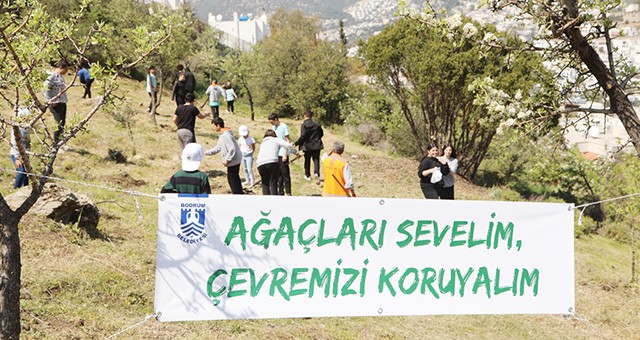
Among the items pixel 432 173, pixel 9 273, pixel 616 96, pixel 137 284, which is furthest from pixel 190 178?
pixel 432 173

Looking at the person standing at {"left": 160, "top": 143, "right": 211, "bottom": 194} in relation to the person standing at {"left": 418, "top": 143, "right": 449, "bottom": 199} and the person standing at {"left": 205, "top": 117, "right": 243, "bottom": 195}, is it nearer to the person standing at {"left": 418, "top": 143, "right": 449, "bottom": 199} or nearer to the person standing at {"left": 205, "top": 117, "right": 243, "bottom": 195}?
the person standing at {"left": 205, "top": 117, "right": 243, "bottom": 195}

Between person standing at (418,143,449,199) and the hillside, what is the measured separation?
86.4 inches

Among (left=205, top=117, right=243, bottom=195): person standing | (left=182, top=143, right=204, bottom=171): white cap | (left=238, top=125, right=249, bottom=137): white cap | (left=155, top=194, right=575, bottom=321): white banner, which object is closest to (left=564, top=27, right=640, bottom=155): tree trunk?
(left=155, top=194, right=575, bottom=321): white banner

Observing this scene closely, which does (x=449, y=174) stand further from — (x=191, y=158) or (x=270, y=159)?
(x=191, y=158)

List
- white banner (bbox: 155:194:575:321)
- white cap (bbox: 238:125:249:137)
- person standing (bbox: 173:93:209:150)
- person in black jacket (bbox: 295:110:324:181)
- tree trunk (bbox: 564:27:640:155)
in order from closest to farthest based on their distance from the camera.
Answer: white banner (bbox: 155:194:575:321)
tree trunk (bbox: 564:27:640:155)
white cap (bbox: 238:125:249:137)
person standing (bbox: 173:93:209:150)
person in black jacket (bbox: 295:110:324:181)

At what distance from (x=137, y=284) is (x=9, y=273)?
2.75 m

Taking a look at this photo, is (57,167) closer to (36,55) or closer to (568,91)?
(36,55)

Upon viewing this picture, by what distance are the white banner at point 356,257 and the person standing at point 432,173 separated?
412 centimetres

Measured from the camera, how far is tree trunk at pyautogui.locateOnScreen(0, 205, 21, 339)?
4.82 m

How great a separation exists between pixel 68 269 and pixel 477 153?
65.5 feet

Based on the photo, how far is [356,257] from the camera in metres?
5.36

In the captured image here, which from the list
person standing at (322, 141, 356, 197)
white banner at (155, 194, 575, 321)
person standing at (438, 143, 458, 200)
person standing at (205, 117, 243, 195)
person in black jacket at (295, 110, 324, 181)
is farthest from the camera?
person in black jacket at (295, 110, 324, 181)

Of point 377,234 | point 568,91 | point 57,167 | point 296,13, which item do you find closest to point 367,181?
point 57,167

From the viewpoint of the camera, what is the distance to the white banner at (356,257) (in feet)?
16.2
